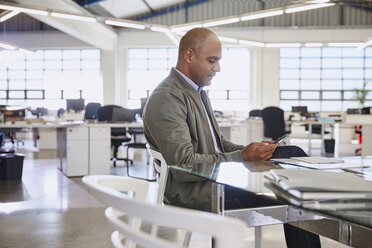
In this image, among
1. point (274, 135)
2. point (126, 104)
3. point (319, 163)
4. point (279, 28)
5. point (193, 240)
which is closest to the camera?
point (319, 163)

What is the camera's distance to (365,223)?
29.7 inches

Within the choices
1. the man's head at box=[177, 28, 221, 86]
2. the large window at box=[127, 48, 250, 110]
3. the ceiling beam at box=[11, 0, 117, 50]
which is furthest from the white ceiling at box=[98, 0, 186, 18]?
the man's head at box=[177, 28, 221, 86]

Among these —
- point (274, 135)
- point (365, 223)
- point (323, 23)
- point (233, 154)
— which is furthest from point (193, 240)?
point (323, 23)

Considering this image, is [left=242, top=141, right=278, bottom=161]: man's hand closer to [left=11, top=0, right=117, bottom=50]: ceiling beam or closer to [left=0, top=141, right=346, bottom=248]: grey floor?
[left=0, top=141, right=346, bottom=248]: grey floor

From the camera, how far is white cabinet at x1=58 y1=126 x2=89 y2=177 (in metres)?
5.80

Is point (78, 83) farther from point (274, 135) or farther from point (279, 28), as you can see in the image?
point (274, 135)

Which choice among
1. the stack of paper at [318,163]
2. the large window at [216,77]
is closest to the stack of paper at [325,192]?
the stack of paper at [318,163]

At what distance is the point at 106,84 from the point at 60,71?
8.27ft

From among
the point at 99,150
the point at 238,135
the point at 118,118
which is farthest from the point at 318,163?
the point at 118,118

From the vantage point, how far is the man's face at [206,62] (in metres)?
1.81

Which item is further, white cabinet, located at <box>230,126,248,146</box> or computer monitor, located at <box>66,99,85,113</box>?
computer monitor, located at <box>66,99,85,113</box>

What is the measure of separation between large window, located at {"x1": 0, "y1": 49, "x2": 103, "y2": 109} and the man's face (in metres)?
13.5

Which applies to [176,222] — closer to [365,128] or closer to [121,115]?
[121,115]

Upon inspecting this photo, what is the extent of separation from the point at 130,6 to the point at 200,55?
12305 mm
